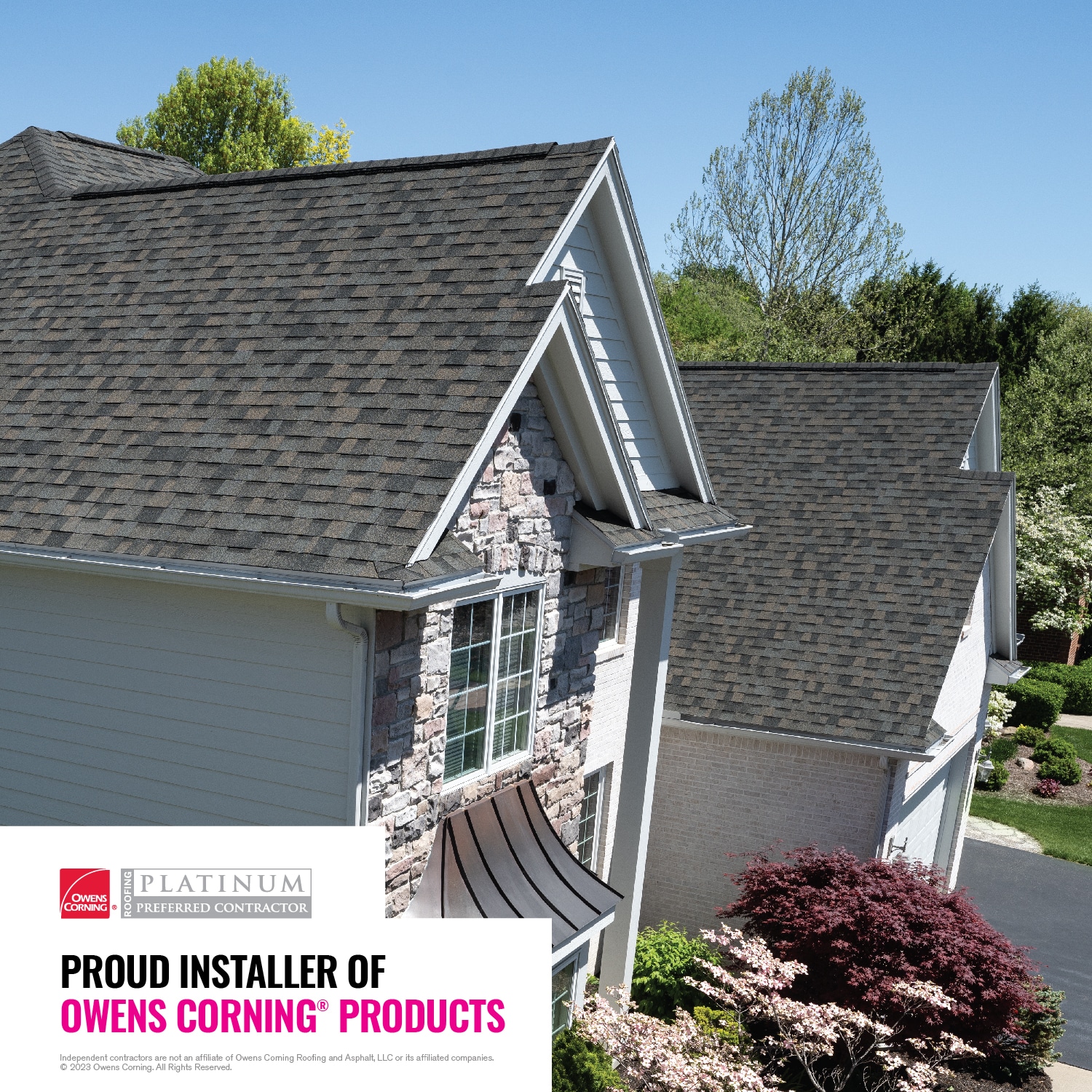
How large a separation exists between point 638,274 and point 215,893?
28.1ft

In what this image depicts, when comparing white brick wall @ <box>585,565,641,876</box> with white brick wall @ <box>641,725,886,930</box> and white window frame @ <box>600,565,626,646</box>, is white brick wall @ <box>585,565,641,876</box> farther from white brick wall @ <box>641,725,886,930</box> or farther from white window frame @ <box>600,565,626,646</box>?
white brick wall @ <box>641,725,886,930</box>

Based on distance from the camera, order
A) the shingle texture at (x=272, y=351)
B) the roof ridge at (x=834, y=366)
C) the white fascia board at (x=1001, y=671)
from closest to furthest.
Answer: the shingle texture at (x=272, y=351)
the roof ridge at (x=834, y=366)
the white fascia board at (x=1001, y=671)

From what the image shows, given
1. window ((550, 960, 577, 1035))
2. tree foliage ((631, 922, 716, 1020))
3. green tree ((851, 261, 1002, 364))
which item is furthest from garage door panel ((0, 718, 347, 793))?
green tree ((851, 261, 1002, 364))

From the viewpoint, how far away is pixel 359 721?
8.34 meters

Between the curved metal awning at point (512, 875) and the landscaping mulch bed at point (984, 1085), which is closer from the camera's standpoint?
the curved metal awning at point (512, 875)

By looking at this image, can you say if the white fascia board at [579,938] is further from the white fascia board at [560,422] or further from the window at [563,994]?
the white fascia board at [560,422]

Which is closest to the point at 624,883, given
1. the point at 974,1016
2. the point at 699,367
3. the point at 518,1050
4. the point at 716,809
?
the point at 716,809

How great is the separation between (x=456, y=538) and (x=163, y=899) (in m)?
4.09

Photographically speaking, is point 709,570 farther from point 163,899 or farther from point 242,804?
point 163,899

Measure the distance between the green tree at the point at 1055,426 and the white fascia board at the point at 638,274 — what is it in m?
29.6

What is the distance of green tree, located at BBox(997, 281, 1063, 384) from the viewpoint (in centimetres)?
5394

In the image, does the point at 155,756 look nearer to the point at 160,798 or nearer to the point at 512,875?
the point at 160,798

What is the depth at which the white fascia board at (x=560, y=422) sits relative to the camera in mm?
8320

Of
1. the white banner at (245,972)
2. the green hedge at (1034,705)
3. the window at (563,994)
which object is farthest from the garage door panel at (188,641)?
the green hedge at (1034,705)
